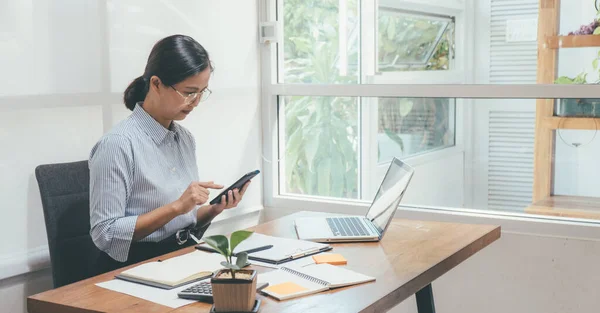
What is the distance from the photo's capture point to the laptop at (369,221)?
7.54 feet

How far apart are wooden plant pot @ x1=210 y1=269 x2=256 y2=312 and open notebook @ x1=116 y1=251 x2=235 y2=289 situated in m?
0.26

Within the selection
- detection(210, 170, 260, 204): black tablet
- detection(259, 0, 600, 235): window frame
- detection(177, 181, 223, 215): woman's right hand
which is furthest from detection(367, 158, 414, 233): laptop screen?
detection(259, 0, 600, 235): window frame

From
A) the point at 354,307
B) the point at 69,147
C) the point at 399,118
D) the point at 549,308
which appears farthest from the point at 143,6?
the point at 549,308

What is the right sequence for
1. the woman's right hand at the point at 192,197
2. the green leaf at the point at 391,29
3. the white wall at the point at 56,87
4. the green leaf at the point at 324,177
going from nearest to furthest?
the woman's right hand at the point at 192,197, the white wall at the point at 56,87, the green leaf at the point at 391,29, the green leaf at the point at 324,177

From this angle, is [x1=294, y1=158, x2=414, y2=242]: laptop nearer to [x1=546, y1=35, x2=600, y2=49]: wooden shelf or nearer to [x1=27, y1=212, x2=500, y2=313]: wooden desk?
[x1=27, y1=212, x2=500, y2=313]: wooden desk

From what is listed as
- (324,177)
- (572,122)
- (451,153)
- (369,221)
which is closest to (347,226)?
(369,221)

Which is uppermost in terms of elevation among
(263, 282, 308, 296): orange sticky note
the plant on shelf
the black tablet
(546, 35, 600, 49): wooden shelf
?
the plant on shelf

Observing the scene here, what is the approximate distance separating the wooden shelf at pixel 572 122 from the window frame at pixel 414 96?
10 cm

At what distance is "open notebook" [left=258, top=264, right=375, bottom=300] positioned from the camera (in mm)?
1716

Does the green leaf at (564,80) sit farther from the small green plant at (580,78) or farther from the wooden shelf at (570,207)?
the wooden shelf at (570,207)

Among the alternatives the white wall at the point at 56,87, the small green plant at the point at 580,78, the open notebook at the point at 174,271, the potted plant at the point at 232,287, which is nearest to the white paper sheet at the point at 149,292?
the open notebook at the point at 174,271

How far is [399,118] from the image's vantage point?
3455mm

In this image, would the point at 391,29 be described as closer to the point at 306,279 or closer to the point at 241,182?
the point at 241,182

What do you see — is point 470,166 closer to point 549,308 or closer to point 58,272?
point 549,308
